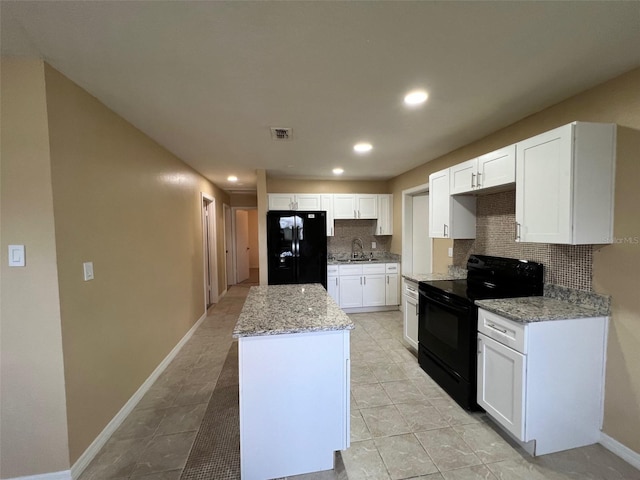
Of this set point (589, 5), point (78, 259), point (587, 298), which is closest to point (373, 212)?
point (587, 298)

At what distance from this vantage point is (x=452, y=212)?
273 cm

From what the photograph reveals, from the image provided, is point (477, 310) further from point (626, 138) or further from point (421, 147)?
point (421, 147)

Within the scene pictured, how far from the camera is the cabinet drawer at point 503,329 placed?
5.36 feet

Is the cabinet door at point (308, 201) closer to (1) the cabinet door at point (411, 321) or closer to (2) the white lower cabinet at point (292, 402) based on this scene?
(1) the cabinet door at point (411, 321)

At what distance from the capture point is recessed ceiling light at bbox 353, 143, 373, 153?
2855mm

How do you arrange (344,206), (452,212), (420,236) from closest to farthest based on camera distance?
(452,212)
(420,236)
(344,206)

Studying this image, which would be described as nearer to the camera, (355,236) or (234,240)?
(355,236)

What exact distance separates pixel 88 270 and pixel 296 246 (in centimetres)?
258

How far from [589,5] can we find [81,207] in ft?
9.26

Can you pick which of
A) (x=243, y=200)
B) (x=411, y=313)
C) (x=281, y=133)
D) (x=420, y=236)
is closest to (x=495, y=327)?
(x=411, y=313)

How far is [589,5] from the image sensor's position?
110 centimetres

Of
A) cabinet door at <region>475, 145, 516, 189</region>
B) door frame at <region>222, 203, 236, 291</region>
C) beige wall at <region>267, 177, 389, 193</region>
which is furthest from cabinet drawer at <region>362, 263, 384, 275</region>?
door frame at <region>222, 203, 236, 291</region>

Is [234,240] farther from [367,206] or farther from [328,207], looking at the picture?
[367,206]

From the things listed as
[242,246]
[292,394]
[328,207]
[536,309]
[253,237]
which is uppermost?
[328,207]
